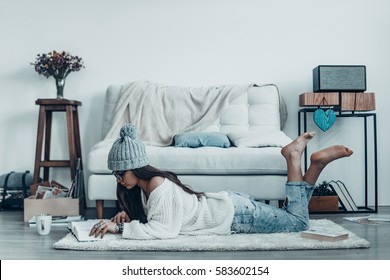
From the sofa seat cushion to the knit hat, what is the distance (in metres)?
0.81

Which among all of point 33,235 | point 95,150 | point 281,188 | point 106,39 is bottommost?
point 33,235

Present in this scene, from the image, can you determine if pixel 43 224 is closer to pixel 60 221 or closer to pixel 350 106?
pixel 60 221

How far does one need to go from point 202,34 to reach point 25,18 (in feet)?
4.89

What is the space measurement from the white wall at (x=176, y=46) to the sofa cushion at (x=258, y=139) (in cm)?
73

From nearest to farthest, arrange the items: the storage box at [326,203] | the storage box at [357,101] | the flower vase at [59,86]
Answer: the storage box at [326,203] < the storage box at [357,101] < the flower vase at [59,86]

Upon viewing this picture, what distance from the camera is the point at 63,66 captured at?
405 centimetres

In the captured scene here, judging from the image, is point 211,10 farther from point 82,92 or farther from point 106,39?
point 82,92

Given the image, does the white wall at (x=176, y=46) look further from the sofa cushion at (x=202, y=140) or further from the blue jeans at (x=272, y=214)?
the blue jeans at (x=272, y=214)

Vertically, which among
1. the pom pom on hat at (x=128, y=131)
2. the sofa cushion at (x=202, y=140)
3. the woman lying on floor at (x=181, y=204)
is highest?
the pom pom on hat at (x=128, y=131)

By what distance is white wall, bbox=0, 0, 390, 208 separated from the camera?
4.26 metres

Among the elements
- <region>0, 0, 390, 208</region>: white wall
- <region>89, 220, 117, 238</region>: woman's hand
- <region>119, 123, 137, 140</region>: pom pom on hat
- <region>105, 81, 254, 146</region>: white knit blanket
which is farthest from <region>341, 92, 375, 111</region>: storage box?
<region>89, 220, 117, 238</region>: woman's hand

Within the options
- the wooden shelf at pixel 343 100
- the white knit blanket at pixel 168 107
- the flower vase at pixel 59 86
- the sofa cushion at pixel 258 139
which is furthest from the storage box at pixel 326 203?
the flower vase at pixel 59 86

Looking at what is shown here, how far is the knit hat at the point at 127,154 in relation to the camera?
2.43m
